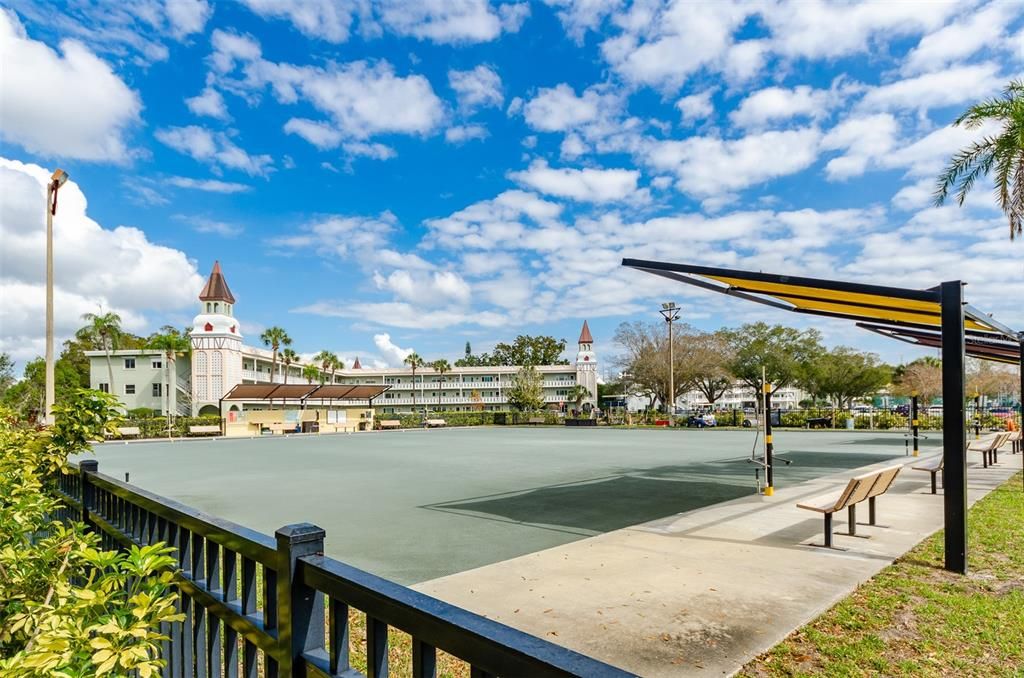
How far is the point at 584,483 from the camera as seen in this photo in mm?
A: 12625

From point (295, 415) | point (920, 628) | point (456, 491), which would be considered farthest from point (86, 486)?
point (295, 415)

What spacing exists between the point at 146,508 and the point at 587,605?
334 cm

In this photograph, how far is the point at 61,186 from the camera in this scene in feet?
50.4

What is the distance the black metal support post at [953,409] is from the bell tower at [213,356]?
56.2m

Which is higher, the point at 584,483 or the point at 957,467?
the point at 957,467

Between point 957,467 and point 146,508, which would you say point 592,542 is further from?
point 146,508

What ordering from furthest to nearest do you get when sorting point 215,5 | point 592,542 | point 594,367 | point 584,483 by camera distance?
1. point 594,367
2. point 584,483
3. point 215,5
4. point 592,542

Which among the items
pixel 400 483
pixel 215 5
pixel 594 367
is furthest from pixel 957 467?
pixel 594 367

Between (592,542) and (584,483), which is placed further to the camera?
(584,483)

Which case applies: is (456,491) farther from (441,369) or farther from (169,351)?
(441,369)

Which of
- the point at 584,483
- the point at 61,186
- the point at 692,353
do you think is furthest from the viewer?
the point at 692,353

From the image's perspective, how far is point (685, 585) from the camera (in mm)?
5301

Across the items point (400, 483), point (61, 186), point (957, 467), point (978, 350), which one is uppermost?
point (61, 186)

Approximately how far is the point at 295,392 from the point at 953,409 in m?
48.2
